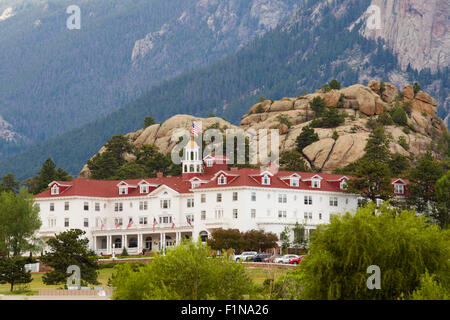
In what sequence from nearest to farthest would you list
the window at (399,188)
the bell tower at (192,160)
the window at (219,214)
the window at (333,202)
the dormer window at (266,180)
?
the dormer window at (266,180) → the window at (219,214) → the window at (333,202) → the window at (399,188) → the bell tower at (192,160)

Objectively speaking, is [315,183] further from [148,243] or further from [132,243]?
[132,243]

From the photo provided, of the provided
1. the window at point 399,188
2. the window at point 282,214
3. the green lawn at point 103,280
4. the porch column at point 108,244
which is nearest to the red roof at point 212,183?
the window at point 399,188

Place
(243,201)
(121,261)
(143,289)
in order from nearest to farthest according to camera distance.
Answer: (143,289)
(121,261)
(243,201)

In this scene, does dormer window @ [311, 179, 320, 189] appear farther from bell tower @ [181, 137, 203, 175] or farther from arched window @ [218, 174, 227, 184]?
bell tower @ [181, 137, 203, 175]

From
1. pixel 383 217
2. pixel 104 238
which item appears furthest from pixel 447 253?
pixel 104 238

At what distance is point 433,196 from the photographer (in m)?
161

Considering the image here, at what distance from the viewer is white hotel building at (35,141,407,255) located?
15400 centimetres

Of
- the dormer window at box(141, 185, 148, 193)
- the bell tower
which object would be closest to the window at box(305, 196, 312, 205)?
the bell tower

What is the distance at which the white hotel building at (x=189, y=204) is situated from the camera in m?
154

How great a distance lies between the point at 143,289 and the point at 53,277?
121 feet

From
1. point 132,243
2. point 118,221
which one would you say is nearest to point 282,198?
point 132,243

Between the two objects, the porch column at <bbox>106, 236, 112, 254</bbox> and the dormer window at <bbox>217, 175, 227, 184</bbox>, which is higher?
the dormer window at <bbox>217, 175, 227, 184</bbox>

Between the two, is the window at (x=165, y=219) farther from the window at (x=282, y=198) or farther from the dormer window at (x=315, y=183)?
the dormer window at (x=315, y=183)
